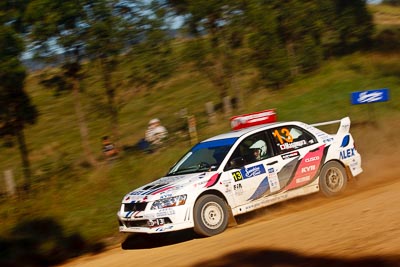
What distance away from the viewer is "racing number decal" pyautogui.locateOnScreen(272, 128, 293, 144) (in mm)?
11609

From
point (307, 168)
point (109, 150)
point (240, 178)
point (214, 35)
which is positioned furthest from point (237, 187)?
point (214, 35)

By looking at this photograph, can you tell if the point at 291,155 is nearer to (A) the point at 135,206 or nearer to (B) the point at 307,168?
(B) the point at 307,168

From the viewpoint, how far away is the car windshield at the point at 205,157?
10.9 metres

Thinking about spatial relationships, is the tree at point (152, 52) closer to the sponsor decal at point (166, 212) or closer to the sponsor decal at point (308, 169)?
the sponsor decal at point (308, 169)

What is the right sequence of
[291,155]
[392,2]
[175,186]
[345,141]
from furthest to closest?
[392,2]
[345,141]
[291,155]
[175,186]

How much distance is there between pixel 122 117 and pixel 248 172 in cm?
2567

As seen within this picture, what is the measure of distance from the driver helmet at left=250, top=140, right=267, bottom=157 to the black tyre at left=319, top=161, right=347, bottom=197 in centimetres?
127

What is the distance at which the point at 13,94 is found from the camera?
60.5 ft

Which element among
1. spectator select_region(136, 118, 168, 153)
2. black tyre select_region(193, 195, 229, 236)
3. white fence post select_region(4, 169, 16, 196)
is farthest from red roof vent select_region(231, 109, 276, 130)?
white fence post select_region(4, 169, 16, 196)

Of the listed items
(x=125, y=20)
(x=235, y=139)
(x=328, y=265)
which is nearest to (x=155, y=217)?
(x=235, y=139)

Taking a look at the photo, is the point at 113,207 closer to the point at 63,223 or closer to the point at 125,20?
the point at 63,223

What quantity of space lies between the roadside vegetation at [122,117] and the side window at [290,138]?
11.6 feet

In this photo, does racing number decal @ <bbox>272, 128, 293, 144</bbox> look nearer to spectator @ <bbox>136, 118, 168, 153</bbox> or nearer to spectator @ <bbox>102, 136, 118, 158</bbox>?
spectator @ <bbox>136, 118, 168, 153</bbox>

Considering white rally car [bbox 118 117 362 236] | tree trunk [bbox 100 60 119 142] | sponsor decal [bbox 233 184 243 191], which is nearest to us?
white rally car [bbox 118 117 362 236]
